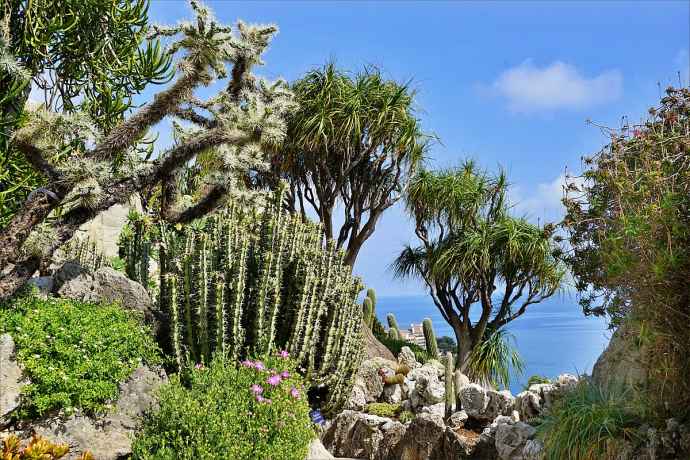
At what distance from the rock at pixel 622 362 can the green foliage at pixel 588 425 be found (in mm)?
200

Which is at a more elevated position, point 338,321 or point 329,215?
point 329,215

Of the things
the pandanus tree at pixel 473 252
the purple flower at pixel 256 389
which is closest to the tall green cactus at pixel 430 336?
the pandanus tree at pixel 473 252

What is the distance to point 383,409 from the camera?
8422 mm

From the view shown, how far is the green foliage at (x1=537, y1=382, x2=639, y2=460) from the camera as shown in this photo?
16.3 ft

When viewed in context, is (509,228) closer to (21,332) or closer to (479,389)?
(479,389)

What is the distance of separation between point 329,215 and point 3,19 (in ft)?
22.6

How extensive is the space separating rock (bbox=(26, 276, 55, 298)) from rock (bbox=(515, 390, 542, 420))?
16.9ft

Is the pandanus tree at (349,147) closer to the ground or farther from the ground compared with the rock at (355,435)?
farther from the ground

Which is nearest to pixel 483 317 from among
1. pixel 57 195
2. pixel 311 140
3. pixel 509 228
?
pixel 509 228

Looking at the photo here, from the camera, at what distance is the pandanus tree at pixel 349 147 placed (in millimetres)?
12414

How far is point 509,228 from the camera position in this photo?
41.2ft

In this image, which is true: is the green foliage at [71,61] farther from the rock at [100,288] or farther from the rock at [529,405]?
the rock at [529,405]

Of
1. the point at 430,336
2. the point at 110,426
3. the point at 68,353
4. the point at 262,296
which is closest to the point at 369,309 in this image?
the point at 430,336

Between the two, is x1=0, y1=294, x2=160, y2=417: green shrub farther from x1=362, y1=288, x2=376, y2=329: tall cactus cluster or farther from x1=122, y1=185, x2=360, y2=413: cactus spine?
x1=362, y1=288, x2=376, y2=329: tall cactus cluster
